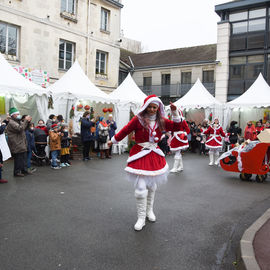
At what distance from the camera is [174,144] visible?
954 centimetres

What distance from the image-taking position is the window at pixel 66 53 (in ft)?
58.6

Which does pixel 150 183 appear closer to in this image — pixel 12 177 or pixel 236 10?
pixel 12 177

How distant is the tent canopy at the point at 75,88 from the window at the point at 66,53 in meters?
4.63

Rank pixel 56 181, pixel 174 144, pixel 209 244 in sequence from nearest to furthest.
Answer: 1. pixel 209 244
2. pixel 56 181
3. pixel 174 144

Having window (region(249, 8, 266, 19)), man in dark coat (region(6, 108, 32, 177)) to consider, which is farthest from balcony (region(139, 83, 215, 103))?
man in dark coat (region(6, 108, 32, 177))

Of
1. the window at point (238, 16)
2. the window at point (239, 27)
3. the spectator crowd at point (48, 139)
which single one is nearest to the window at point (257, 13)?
the window at point (238, 16)

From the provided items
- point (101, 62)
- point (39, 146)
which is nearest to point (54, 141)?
point (39, 146)

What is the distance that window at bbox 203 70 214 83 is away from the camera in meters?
24.6

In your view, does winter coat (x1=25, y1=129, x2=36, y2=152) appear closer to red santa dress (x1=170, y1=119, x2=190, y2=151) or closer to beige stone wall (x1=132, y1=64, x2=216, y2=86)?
red santa dress (x1=170, y1=119, x2=190, y2=151)

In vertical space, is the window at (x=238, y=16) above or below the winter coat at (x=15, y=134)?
above

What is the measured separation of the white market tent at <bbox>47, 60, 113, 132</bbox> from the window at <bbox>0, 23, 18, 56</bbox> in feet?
14.2

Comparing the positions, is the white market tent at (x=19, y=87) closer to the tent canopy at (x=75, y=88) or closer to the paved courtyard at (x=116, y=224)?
the tent canopy at (x=75, y=88)

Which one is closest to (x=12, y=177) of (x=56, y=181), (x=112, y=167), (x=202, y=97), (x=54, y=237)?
(x=56, y=181)

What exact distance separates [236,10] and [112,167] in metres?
17.3
